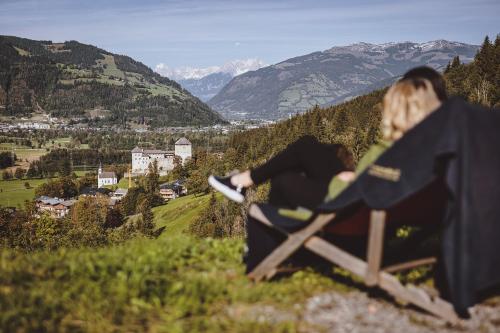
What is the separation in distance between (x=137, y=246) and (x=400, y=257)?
337 cm

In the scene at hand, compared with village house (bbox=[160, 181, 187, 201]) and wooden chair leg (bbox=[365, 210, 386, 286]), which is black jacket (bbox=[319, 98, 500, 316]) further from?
village house (bbox=[160, 181, 187, 201])

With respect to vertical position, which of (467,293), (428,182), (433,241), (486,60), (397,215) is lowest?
(433,241)

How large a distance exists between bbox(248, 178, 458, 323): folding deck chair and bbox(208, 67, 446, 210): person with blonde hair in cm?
28

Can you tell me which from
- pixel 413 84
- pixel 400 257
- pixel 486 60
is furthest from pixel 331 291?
pixel 486 60

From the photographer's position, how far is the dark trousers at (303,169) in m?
5.08

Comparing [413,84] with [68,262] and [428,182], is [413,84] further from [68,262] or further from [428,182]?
[68,262]

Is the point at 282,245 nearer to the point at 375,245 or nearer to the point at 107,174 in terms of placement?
the point at 375,245

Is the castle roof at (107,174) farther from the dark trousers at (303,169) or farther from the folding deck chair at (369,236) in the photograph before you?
the folding deck chair at (369,236)

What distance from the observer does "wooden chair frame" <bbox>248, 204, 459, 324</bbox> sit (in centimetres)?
412

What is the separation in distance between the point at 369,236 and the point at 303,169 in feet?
4.34

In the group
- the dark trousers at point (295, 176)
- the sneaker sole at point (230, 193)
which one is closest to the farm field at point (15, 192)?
the sneaker sole at point (230, 193)

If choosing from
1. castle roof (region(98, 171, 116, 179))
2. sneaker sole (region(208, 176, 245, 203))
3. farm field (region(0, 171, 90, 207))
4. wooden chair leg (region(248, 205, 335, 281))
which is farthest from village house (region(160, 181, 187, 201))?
wooden chair leg (region(248, 205, 335, 281))

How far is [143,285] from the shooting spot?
15.3 feet

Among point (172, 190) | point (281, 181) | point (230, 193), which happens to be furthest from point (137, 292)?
point (172, 190)
